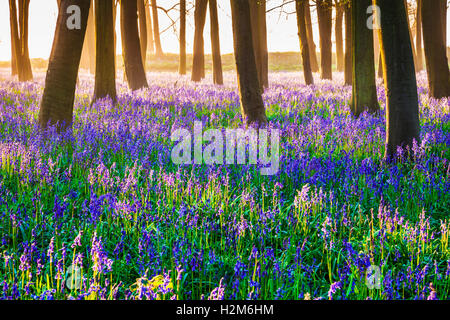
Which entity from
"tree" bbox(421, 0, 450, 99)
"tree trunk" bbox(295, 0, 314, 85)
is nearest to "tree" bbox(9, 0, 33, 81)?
"tree trunk" bbox(295, 0, 314, 85)

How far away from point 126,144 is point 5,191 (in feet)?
6.98

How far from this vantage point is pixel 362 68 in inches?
342

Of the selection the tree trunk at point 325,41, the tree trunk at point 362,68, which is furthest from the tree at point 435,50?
the tree trunk at point 325,41

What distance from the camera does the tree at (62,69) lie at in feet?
21.6

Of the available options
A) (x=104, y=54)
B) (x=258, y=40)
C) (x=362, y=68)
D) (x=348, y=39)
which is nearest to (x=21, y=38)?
(x=104, y=54)

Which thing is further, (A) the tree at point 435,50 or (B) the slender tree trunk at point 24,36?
(B) the slender tree trunk at point 24,36

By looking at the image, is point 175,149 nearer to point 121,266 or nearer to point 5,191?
point 5,191

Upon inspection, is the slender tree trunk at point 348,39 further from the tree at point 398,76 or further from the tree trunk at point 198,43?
the tree at point 398,76

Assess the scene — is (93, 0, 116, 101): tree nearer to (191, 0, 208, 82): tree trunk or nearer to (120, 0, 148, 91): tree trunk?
(120, 0, 148, 91): tree trunk

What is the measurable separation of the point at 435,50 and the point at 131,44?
9627mm

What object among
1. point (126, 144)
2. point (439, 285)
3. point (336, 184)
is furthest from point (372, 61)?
point (439, 285)

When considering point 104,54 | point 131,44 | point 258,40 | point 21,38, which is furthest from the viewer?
point 21,38

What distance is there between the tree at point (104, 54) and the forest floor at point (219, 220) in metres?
2.97

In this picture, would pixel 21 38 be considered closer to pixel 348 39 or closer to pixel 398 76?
pixel 348 39
